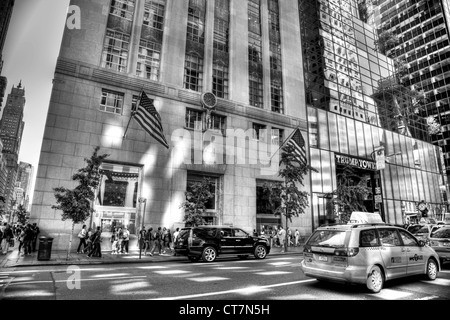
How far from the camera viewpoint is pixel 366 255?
21.8 ft

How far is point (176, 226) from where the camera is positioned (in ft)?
70.3

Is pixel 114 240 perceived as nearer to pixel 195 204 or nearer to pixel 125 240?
pixel 125 240

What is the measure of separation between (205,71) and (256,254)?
1846 cm

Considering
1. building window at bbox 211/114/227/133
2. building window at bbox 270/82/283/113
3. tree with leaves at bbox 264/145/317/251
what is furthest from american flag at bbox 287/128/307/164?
building window at bbox 270/82/283/113

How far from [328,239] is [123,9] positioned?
26.1m

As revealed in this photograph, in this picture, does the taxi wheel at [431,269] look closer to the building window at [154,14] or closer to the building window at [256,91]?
the building window at [256,91]

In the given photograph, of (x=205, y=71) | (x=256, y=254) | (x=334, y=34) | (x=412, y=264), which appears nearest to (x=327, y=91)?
(x=334, y=34)

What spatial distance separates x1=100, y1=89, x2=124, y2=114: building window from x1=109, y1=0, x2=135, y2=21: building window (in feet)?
24.8

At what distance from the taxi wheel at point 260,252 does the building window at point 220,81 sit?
53.9ft

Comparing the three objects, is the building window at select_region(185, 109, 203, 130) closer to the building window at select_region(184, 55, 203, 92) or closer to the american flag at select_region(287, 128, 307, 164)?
the building window at select_region(184, 55, 203, 92)

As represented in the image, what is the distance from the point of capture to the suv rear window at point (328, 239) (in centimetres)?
690

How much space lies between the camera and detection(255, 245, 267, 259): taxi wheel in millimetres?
15847

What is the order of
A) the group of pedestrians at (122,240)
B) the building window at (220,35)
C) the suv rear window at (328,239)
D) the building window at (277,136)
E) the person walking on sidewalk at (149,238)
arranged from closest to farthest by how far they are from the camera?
the suv rear window at (328,239)
the group of pedestrians at (122,240)
the person walking on sidewalk at (149,238)
the building window at (220,35)
the building window at (277,136)

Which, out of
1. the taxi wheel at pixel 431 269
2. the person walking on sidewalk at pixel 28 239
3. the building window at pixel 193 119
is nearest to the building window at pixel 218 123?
the building window at pixel 193 119
